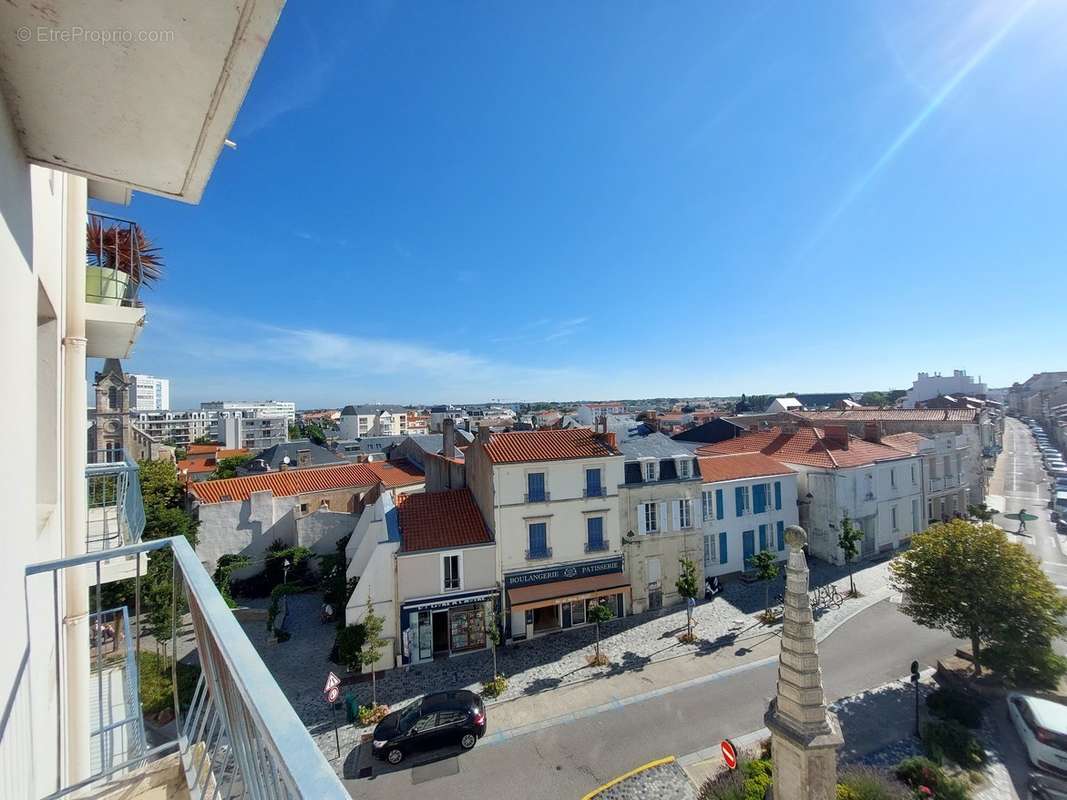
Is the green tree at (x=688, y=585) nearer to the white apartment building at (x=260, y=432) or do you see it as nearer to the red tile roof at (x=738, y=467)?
the red tile roof at (x=738, y=467)

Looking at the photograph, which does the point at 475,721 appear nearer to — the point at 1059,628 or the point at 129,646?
the point at 129,646

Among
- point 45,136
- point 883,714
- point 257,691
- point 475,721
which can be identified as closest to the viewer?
point 257,691

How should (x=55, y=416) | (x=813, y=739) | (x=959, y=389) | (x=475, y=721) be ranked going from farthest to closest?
(x=959, y=389), (x=475, y=721), (x=813, y=739), (x=55, y=416)

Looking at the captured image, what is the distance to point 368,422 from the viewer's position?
4296 inches

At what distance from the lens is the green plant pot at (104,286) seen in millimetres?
5352

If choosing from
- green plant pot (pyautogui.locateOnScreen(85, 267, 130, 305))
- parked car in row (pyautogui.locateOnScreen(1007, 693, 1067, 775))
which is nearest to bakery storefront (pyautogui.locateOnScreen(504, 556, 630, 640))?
parked car in row (pyautogui.locateOnScreen(1007, 693, 1067, 775))

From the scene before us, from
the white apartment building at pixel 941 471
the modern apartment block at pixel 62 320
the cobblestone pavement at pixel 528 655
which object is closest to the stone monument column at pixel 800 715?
the modern apartment block at pixel 62 320

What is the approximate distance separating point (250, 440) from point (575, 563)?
A: 9671 cm

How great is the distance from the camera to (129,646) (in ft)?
17.0

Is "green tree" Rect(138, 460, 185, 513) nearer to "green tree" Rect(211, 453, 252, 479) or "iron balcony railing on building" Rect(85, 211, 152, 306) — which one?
"green tree" Rect(211, 453, 252, 479)

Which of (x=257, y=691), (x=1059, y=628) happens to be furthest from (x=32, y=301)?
(x=1059, y=628)

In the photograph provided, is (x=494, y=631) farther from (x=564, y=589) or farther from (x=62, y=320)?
(x=62, y=320)

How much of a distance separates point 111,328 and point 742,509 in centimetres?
2391

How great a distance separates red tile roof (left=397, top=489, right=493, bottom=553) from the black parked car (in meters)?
5.02
